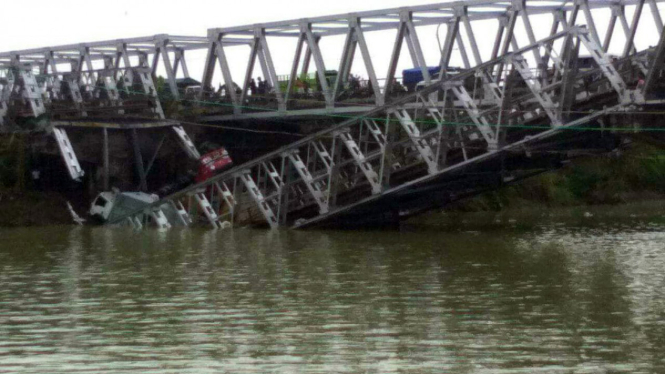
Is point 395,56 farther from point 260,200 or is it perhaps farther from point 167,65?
point 167,65

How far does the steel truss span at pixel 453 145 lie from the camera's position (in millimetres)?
38719

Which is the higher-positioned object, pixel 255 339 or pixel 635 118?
pixel 635 118

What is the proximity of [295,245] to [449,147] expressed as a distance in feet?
25.1

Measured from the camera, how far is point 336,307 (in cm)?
2062

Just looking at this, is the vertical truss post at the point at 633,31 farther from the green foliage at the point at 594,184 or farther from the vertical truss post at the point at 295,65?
the green foliage at the point at 594,184

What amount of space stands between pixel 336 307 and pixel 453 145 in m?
23.4

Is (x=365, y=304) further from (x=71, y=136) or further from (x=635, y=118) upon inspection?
(x=71, y=136)

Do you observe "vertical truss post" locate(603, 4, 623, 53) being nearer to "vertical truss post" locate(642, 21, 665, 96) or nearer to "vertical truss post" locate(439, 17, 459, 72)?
"vertical truss post" locate(439, 17, 459, 72)

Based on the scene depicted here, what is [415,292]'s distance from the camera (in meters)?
22.7

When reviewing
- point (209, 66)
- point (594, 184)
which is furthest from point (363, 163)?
point (594, 184)

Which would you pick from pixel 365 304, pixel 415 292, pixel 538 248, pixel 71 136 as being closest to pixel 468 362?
pixel 365 304


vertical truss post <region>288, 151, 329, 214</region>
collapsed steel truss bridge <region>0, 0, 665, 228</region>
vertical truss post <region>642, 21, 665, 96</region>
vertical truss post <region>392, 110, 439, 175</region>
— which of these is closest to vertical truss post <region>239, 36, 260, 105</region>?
collapsed steel truss bridge <region>0, 0, 665, 228</region>

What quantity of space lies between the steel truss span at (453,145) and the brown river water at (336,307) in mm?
4145

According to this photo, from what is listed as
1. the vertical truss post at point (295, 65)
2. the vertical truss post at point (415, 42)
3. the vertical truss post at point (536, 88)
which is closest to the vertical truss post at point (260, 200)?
the vertical truss post at point (415, 42)
